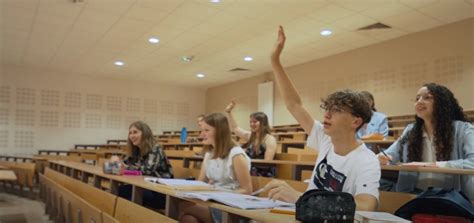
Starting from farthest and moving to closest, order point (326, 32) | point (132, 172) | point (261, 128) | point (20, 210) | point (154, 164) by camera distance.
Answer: point (326, 32) → point (20, 210) → point (261, 128) → point (154, 164) → point (132, 172)

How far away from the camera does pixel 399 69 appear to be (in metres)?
7.02

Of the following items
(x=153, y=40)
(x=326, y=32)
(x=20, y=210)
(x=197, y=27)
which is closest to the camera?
(x=20, y=210)

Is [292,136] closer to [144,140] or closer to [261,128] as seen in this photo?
[261,128]

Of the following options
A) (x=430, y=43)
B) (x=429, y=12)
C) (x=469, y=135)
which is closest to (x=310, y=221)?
(x=469, y=135)

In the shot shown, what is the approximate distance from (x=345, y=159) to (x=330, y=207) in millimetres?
516

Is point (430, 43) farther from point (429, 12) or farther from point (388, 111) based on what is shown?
point (388, 111)

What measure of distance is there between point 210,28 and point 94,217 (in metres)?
4.98

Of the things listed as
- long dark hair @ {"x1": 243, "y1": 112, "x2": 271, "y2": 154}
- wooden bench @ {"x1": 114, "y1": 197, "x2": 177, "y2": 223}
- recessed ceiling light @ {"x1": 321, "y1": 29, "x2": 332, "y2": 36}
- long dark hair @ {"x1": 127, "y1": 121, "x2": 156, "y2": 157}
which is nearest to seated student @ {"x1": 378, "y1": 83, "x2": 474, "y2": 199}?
wooden bench @ {"x1": 114, "y1": 197, "x2": 177, "y2": 223}

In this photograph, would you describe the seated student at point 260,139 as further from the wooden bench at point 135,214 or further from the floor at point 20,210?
the floor at point 20,210

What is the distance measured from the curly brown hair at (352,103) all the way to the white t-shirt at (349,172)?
0.42 ft

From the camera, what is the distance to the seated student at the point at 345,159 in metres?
1.29

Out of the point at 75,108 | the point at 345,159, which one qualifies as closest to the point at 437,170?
the point at 345,159

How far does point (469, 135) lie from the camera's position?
73.3 inches

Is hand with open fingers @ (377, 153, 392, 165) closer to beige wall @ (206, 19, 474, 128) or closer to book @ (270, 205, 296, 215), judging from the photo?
book @ (270, 205, 296, 215)
